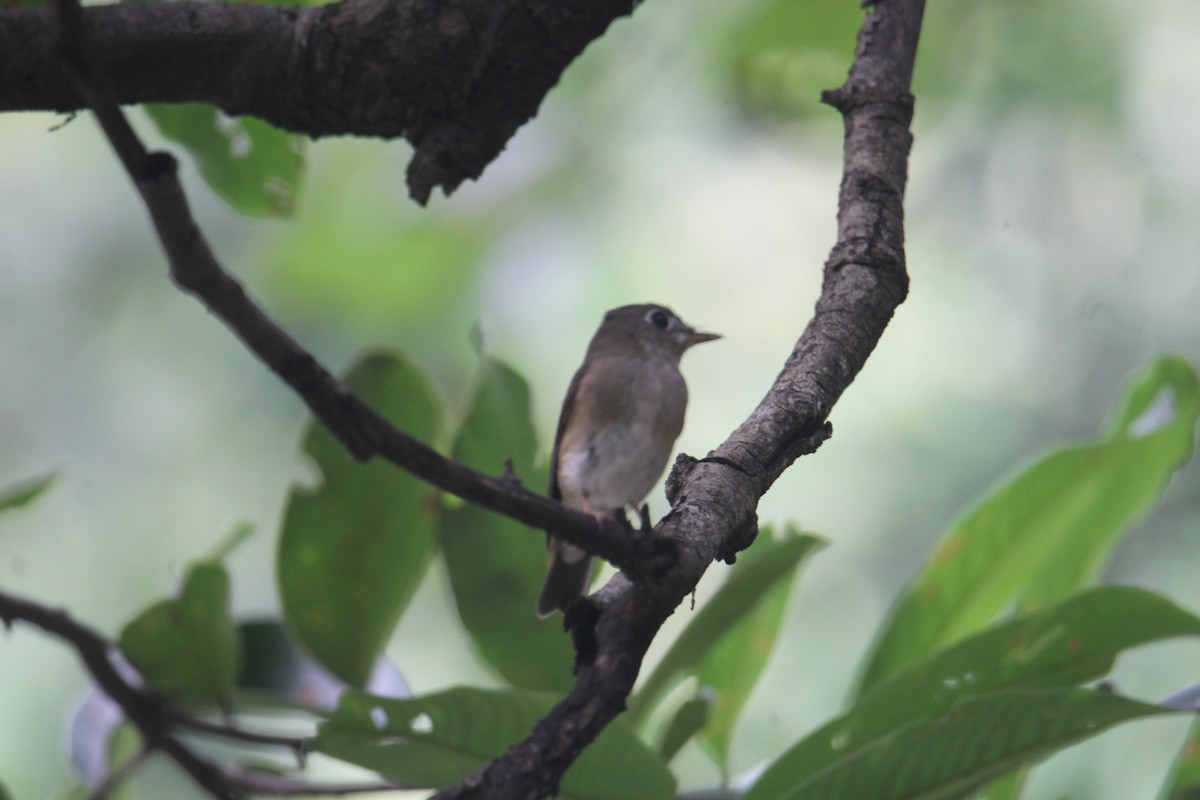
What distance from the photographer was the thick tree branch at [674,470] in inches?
41.6

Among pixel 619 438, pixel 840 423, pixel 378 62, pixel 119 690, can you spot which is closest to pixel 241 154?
pixel 378 62

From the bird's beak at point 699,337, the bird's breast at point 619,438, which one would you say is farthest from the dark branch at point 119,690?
the bird's beak at point 699,337

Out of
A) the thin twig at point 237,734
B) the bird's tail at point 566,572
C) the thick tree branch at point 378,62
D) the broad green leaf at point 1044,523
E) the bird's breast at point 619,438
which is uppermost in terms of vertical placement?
the bird's breast at point 619,438

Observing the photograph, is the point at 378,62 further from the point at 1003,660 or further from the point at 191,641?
the point at 1003,660

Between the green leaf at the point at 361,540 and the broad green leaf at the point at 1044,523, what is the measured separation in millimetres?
966

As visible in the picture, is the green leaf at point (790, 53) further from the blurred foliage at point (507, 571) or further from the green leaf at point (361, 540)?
the green leaf at point (361, 540)

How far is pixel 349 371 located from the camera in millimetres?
2496

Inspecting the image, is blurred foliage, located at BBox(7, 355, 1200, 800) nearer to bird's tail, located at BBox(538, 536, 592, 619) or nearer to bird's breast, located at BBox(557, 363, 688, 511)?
bird's tail, located at BBox(538, 536, 592, 619)

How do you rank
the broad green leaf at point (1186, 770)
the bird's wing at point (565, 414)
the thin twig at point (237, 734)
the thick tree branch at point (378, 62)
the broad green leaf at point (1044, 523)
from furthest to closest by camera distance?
the bird's wing at point (565, 414) < the broad green leaf at point (1044, 523) < the thin twig at point (237, 734) < the broad green leaf at point (1186, 770) < the thick tree branch at point (378, 62)

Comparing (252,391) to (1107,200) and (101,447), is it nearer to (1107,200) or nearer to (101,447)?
(101,447)

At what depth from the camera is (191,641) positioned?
2398 mm

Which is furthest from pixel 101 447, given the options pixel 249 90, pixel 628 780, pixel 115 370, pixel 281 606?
pixel 628 780

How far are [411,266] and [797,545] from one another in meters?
3.17

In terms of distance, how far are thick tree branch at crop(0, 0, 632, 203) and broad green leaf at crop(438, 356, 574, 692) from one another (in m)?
0.59
